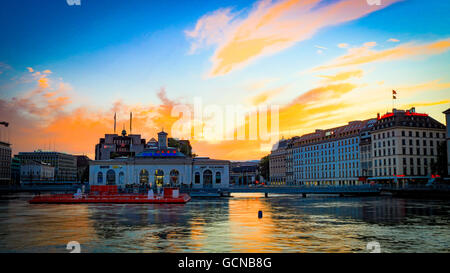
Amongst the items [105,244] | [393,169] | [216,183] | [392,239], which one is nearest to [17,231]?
[105,244]

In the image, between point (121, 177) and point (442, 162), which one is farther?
point (121, 177)


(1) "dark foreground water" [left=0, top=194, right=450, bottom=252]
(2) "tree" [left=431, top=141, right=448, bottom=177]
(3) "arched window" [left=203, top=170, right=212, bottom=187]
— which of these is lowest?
(1) "dark foreground water" [left=0, top=194, right=450, bottom=252]

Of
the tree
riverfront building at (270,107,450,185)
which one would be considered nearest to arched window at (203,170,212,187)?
riverfront building at (270,107,450,185)

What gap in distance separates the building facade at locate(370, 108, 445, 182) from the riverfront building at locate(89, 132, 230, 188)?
48584 millimetres

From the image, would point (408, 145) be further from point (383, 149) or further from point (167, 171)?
point (167, 171)

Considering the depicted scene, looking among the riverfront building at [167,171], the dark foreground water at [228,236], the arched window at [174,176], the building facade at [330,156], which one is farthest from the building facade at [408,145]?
the dark foreground water at [228,236]

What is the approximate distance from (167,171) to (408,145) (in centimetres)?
7314

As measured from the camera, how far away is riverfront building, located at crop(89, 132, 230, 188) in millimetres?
134250

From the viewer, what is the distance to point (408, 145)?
12581cm

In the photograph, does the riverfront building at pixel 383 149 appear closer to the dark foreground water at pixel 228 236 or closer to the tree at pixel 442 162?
the tree at pixel 442 162

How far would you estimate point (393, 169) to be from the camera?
126 metres

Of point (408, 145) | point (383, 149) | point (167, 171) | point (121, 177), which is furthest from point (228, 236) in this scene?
point (383, 149)

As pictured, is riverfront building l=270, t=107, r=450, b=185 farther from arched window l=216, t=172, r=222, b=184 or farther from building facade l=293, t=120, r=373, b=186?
arched window l=216, t=172, r=222, b=184
